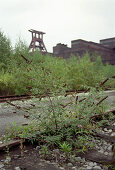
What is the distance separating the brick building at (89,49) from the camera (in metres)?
27.2

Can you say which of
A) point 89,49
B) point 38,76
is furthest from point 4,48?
point 89,49

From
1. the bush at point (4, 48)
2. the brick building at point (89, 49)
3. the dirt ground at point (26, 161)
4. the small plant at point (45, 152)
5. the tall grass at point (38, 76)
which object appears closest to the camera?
the dirt ground at point (26, 161)

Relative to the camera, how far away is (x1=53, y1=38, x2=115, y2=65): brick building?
2717 cm

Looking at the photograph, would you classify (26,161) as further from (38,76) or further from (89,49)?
(89,49)

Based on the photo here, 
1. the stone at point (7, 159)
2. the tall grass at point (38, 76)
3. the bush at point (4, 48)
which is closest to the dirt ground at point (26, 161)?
the stone at point (7, 159)

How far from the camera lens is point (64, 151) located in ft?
6.15

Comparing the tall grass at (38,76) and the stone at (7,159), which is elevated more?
the tall grass at (38,76)

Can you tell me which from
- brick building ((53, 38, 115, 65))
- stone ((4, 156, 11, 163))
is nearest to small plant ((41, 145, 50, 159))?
stone ((4, 156, 11, 163))

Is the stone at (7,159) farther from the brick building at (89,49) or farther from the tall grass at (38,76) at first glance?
the brick building at (89,49)

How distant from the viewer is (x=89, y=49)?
88.5 feet

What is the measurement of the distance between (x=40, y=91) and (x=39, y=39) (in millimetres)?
32068

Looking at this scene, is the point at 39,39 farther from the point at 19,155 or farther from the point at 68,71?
the point at 19,155

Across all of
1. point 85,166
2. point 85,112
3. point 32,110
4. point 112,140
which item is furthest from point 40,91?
point 112,140

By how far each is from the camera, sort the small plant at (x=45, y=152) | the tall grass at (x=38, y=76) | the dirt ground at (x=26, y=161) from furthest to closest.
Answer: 1. the tall grass at (x=38, y=76)
2. the small plant at (x=45, y=152)
3. the dirt ground at (x=26, y=161)
